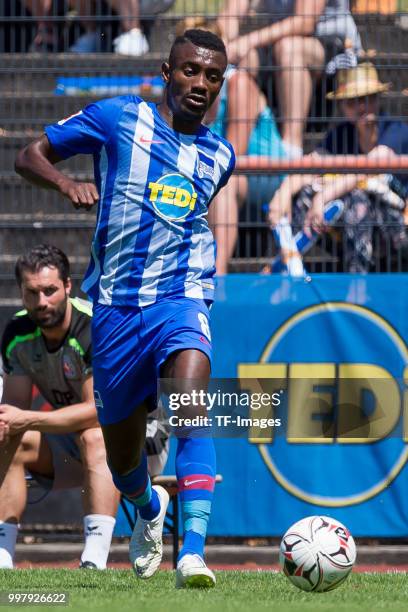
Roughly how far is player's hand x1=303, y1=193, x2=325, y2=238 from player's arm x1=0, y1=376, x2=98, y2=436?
211cm

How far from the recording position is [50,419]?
749 centimetres

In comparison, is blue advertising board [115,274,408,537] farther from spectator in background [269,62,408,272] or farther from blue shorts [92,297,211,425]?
blue shorts [92,297,211,425]

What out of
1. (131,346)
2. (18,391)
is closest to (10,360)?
(18,391)

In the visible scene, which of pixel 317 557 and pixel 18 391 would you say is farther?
pixel 18 391

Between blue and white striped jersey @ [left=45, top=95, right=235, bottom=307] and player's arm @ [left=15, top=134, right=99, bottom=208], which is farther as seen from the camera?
blue and white striped jersey @ [left=45, top=95, right=235, bottom=307]

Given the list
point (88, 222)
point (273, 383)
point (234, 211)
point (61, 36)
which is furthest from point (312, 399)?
point (61, 36)

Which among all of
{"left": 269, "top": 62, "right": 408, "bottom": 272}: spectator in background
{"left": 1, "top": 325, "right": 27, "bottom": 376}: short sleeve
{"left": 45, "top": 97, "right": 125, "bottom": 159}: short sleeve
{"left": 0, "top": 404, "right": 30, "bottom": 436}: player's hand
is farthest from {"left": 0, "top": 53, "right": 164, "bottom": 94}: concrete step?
{"left": 45, "top": 97, "right": 125, "bottom": 159}: short sleeve

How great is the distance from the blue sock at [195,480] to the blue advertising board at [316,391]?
9.50 ft

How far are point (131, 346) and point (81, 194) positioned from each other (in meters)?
0.77

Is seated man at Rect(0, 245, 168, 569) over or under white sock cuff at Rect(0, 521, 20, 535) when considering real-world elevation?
over

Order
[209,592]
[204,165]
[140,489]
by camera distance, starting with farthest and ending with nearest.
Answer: [140,489], [204,165], [209,592]

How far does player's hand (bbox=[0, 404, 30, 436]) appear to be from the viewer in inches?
293

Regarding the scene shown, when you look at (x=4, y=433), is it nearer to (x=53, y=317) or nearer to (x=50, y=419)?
(x=50, y=419)

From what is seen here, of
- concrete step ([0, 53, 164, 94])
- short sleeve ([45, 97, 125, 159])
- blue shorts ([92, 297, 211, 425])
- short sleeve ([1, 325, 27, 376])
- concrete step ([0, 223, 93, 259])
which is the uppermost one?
concrete step ([0, 53, 164, 94])
